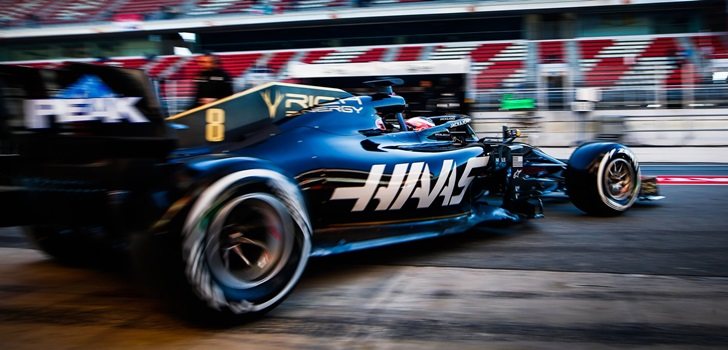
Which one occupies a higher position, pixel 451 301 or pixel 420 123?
pixel 420 123

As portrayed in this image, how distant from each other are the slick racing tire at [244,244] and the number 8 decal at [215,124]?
1.28 m

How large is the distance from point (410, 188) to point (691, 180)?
20.1ft

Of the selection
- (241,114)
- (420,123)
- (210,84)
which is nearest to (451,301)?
(241,114)

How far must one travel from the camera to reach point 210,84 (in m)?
5.66

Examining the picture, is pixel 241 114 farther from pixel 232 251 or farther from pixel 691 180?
pixel 691 180

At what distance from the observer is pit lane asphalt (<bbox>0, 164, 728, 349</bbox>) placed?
2.52 metres

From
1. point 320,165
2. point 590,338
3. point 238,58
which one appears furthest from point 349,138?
point 238,58

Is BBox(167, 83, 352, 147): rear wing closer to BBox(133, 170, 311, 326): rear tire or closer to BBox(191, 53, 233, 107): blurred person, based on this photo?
BBox(133, 170, 311, 326): rear tire

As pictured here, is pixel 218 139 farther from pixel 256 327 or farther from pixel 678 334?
pixel 678 334

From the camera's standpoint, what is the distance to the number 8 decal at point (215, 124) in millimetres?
3988

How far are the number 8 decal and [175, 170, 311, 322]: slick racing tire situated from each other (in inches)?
50.5

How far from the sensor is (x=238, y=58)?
76.3ft

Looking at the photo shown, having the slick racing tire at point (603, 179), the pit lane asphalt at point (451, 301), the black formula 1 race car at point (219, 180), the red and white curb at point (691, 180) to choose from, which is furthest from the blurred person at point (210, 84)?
the red and white curb at point (691, 180)

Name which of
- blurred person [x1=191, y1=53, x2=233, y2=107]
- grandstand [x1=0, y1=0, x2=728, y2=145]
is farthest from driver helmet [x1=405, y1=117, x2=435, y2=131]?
grandstand [x1=0, y1=0, x2=728, y2=145]
